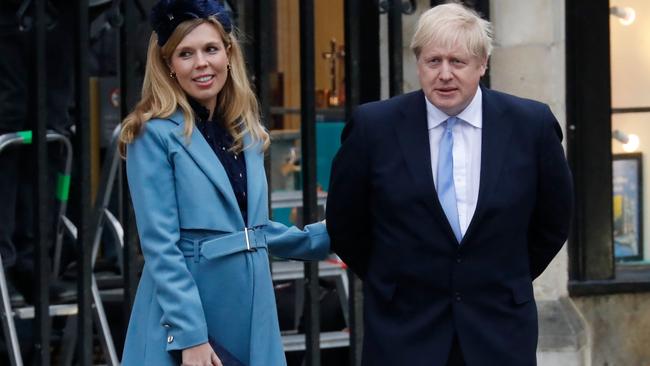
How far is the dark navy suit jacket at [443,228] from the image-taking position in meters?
4.20

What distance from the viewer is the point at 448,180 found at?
13.9ft

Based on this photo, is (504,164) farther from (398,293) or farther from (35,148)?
(35,148)

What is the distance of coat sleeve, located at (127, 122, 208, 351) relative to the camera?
419cm

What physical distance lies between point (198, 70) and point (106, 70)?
163 inches

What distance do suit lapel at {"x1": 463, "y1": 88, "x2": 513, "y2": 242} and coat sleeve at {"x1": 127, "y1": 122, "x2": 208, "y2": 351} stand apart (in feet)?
2.58

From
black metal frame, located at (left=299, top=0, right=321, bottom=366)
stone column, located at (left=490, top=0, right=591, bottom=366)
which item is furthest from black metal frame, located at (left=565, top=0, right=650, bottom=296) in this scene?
black metal frame, located at (left=299, top=0, right=321, bottom=366)

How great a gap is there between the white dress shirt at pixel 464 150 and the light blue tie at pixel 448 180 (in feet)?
0.03

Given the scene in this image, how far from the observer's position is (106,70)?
842 cm

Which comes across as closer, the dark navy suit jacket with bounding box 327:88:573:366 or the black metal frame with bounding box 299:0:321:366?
the dark navy suit jacket with bounding box 327:88:573:366

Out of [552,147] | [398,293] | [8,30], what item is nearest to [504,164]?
[552,147]

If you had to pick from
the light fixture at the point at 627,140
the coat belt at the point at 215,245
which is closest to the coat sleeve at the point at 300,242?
the coat belt at the point at 215,245

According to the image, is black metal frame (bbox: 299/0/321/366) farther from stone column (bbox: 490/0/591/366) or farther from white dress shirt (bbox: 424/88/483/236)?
white dress shirt (bbox: 424/88/483/236)

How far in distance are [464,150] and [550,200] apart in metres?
0.32

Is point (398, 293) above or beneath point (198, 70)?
beneath
